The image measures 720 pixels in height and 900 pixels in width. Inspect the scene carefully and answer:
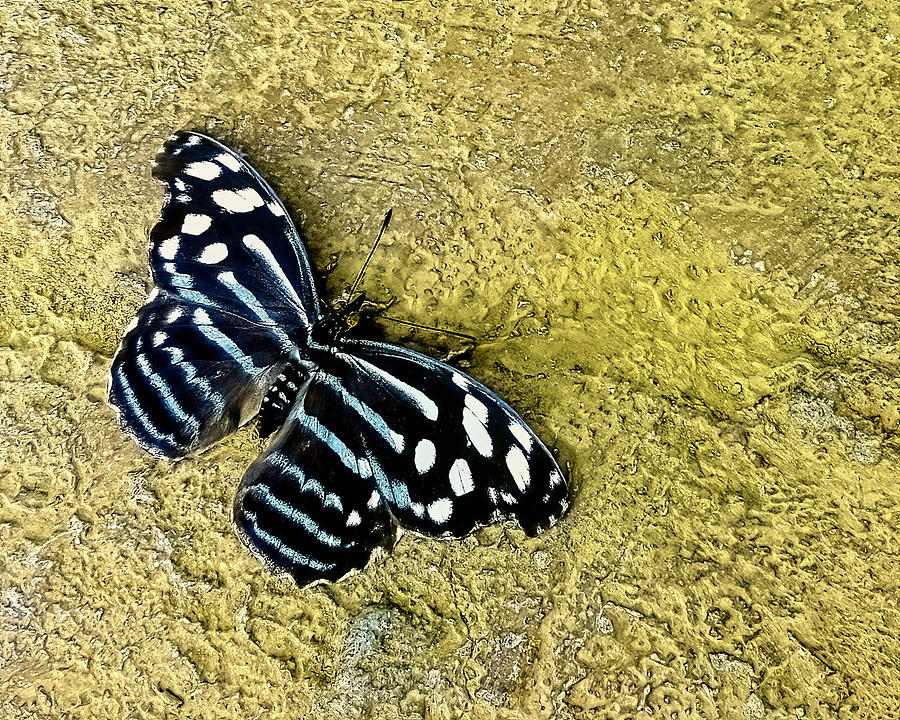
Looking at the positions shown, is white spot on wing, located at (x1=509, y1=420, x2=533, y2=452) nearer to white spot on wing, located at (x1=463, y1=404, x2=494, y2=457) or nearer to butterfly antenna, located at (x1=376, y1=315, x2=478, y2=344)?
white spot on wing, located at (x1=463, y1=404, x2=494, y2=457)

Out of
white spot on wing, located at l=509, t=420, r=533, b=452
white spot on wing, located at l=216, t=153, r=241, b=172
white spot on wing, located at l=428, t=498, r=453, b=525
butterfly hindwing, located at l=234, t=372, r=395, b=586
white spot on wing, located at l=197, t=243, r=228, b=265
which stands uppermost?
white spot on wing, located at l=216, t=153, r=241, b=172

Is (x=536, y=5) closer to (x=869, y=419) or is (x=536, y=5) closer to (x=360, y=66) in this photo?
(x=360, y=66)

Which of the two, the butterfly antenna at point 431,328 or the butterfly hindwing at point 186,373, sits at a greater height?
the butterfly antenna at point 431,328

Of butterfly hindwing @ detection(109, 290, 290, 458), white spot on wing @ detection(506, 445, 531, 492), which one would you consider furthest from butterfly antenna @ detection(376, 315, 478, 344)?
white spot on wing @ detection(506, 445, 531, 492)

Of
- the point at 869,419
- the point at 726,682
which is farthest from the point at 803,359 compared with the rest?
the point at 726,682

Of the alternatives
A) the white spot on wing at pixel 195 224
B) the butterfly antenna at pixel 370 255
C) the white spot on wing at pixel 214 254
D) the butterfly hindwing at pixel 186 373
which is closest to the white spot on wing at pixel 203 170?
the white spot on wing at pixel 195 224

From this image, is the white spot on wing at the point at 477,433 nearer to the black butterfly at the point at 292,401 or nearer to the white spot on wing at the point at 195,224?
the black butterfly at the point at 292,401
